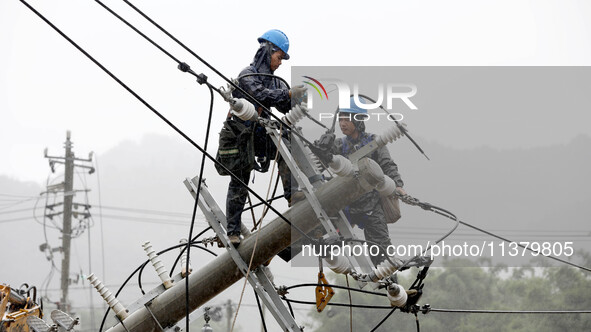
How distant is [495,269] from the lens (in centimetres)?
4753

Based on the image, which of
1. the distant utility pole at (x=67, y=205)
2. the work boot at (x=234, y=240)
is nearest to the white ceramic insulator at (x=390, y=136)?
the work boot at (x=234, y=240)

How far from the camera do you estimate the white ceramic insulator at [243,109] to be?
737cm

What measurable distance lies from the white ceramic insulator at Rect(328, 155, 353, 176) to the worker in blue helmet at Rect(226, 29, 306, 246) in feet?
2.17

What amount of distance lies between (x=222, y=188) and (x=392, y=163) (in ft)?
376

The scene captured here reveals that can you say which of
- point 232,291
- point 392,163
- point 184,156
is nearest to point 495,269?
point 392,163

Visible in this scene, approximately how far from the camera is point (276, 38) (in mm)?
8414

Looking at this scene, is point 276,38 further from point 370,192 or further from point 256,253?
point 256,253

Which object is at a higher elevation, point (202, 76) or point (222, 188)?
point (222, 188)

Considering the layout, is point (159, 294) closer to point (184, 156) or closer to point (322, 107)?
point (322, 107)

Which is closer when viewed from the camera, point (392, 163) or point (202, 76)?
point (202, 76)

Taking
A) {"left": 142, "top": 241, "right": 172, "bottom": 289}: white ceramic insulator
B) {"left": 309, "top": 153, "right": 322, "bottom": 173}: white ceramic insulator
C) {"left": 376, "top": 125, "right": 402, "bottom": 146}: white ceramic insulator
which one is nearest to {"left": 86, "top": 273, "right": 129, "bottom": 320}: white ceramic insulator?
{"left": 142, "top": 241, "right": 172, "bottom": 289}: white ceramic insulator

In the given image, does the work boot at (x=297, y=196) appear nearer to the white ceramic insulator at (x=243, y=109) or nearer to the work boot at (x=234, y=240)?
the work boot at (x=234, y=240)

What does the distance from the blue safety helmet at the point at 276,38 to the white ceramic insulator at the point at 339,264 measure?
2333 millimetres

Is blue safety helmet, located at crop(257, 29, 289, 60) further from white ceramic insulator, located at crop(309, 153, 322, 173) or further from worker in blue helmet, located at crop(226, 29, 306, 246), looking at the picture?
white ceramic insulator, located at crop(309, 153, 322, 173)
